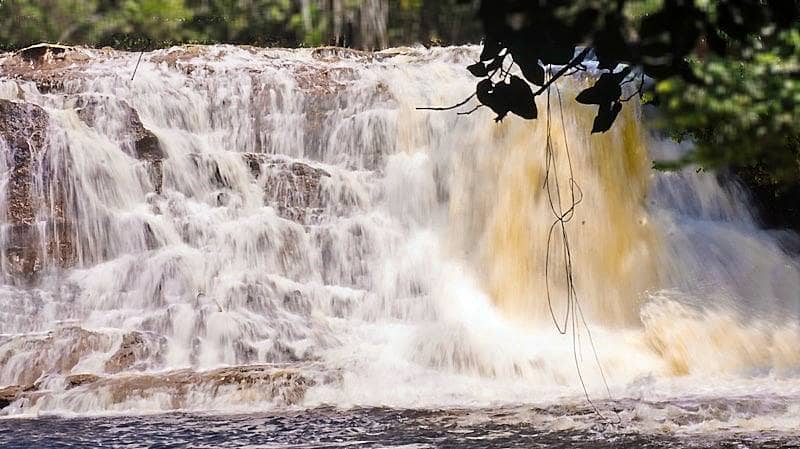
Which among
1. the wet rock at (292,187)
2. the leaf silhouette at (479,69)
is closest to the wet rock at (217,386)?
the wet rock at (292,187)

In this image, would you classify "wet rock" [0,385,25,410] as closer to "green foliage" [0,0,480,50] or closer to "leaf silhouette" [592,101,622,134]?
"leaf silhouette" [592,101,622,134]

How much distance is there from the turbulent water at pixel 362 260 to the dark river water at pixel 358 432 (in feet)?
0.92

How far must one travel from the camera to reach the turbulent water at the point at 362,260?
7.68 m

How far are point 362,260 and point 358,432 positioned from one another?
172 inches

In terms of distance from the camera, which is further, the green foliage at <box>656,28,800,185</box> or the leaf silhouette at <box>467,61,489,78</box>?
the green foliage at <box>656,28,800,185</box>

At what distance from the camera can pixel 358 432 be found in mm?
6199

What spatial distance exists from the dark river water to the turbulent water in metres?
0.28

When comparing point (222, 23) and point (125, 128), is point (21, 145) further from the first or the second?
point (222, 23)

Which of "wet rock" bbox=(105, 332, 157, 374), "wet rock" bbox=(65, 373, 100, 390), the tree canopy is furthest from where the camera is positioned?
"wet rock" bbox=(105, 332, 157, 374)

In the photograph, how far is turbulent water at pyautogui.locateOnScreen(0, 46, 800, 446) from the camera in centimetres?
768

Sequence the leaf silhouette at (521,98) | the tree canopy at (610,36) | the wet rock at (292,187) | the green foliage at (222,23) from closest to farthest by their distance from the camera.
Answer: the tree canopy at (610,36) < the leaf silhouette at (521,98) < the wet rock at (292,187) < the green foliage at (222,23)

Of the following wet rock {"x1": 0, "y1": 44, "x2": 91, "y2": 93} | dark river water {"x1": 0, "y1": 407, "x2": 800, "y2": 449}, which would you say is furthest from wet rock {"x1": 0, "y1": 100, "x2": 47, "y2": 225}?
dark river water {"x1": 0, "y1": 407, "x2": 800, "y2": 449}

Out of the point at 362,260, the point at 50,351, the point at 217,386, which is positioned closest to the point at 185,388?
the point at 217,386

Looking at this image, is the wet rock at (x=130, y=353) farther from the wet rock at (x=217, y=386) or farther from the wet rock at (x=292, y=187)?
the wet rock at (x=292, y=187)
